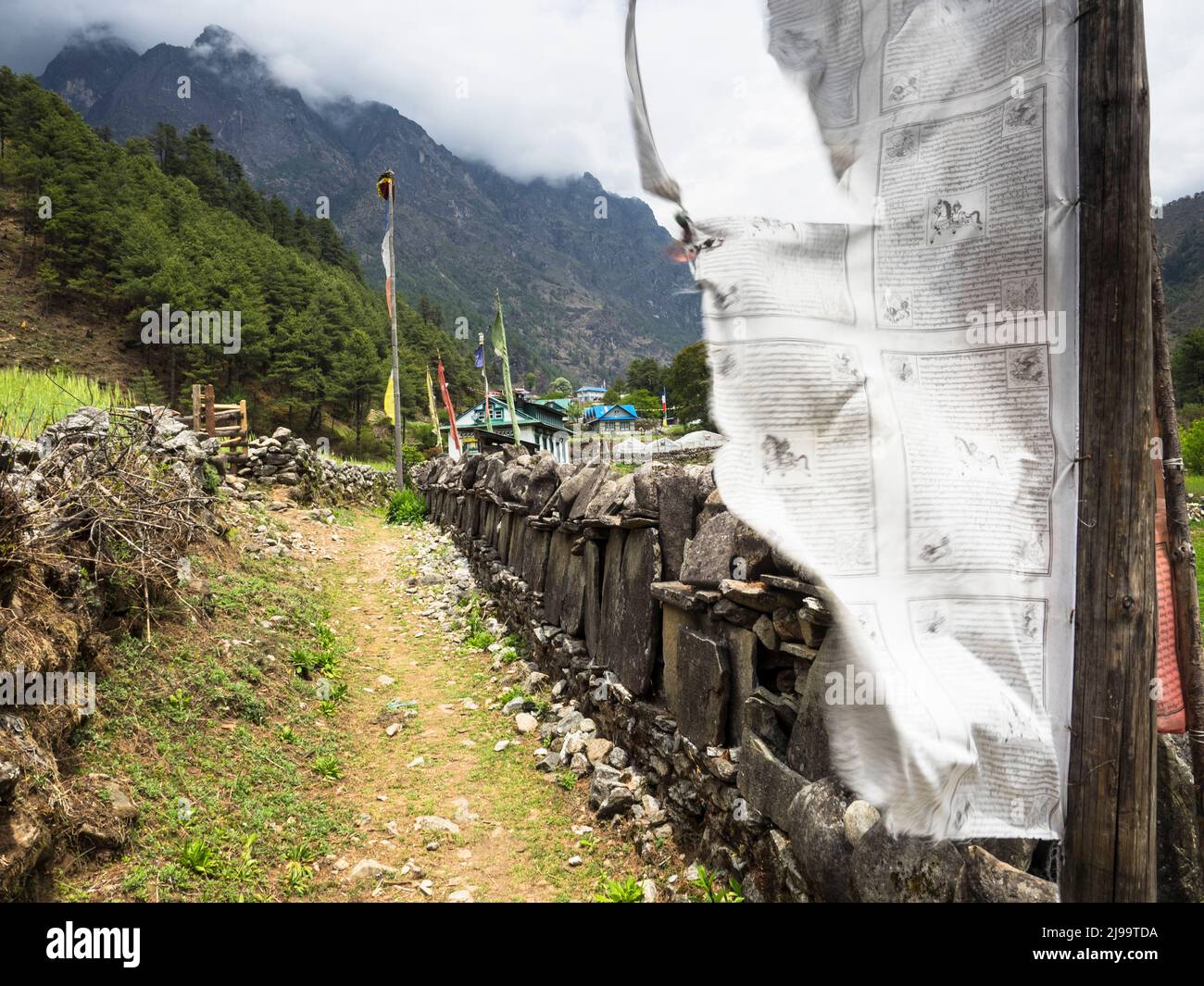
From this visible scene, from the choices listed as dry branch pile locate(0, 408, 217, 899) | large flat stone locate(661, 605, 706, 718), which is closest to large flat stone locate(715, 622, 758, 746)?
large flat stone locate(661, 605, 706, 718)

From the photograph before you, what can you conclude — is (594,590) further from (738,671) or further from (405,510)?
(405,510)

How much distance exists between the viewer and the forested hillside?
3362 centimetres

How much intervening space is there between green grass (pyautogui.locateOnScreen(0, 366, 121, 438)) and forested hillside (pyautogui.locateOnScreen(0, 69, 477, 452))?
27.7 metres

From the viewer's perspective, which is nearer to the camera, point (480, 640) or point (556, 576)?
point (556, 576)

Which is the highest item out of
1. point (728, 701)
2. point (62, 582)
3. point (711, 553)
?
point (711, 553)

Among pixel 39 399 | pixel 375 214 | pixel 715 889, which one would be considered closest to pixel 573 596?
pixel 715 889

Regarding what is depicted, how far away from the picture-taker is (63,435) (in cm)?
467

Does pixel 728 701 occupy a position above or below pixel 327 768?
above

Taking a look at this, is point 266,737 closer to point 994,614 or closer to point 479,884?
point 479,884

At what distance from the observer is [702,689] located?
3.32 metres

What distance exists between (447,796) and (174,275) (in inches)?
1552

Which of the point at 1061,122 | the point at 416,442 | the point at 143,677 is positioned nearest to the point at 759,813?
the point at 1061,122

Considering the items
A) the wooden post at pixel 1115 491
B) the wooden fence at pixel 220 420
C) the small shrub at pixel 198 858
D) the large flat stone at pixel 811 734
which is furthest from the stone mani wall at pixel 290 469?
the wooden post at pixel 1115 491

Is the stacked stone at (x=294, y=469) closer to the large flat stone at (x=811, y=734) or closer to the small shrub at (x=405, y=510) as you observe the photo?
the small shrub at (x=405, y=510)
